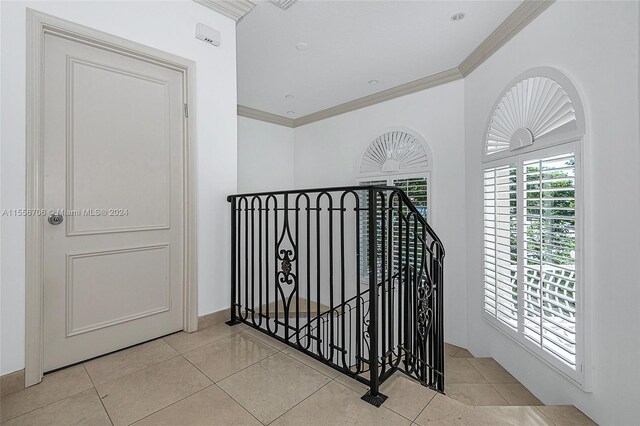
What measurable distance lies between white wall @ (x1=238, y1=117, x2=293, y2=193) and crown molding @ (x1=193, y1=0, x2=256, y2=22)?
2.13 metres

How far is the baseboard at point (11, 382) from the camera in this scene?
1.39 metres

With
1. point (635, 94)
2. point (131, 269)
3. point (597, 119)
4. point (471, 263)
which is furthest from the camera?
point (471, 263)

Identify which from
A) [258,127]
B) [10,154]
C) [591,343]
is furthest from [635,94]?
[258,127]

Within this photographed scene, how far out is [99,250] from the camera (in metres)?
1.78

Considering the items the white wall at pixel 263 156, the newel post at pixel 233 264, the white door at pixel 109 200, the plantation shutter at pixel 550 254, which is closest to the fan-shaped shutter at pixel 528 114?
the plantation shutter at pixel 550 254

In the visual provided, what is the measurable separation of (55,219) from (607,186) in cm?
321

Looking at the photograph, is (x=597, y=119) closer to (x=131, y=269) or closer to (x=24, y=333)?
(x=131, y=269)

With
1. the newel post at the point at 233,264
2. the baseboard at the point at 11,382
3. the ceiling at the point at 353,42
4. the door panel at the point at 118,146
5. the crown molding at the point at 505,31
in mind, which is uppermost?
the ceiling at the point at 353,42

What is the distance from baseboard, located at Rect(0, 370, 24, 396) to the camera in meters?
1.39

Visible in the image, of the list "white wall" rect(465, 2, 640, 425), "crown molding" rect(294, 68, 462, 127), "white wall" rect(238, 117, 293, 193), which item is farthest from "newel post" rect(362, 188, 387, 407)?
"white wall" rect(238, 117, 293, 193)

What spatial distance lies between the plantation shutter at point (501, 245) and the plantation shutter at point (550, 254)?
16cm

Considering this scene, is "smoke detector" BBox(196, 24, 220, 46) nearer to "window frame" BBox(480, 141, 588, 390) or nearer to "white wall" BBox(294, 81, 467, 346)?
"white wall" BBox(294, 81, 467, 346)

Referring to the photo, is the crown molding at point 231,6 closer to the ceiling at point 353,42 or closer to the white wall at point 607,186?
the ceiling at point 353,42

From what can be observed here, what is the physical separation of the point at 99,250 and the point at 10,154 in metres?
0.66
